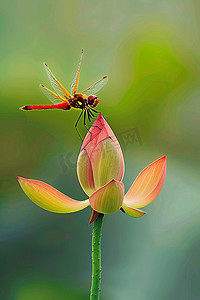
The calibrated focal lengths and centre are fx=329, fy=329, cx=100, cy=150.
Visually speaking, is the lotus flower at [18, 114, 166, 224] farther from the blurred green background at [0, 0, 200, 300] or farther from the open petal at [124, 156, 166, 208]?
the blurred green background at [0, 0, 200, 300]

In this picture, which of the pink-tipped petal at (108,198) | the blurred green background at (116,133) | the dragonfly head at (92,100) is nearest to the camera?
the pink-tipped petal at (108,198)

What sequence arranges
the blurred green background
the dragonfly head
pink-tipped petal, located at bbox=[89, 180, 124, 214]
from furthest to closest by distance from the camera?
the blurred green background
the dragonfly head
pink-tipped petal, located at bbox=[89, 180, 124, 214]

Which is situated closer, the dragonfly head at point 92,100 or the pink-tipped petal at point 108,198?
the pink-tipped petal at point 108,198

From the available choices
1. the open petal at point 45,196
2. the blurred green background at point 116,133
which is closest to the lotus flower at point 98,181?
the open petal at point 45,196

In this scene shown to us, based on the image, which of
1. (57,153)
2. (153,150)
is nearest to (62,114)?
(57,153)

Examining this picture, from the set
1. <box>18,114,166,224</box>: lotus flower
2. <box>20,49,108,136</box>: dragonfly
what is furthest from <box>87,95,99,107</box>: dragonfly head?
Result: <box>18,114,166,224</box>: lotus flower

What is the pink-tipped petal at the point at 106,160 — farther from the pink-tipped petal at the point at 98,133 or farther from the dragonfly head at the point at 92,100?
the dragonfly head at the point at 92,100
